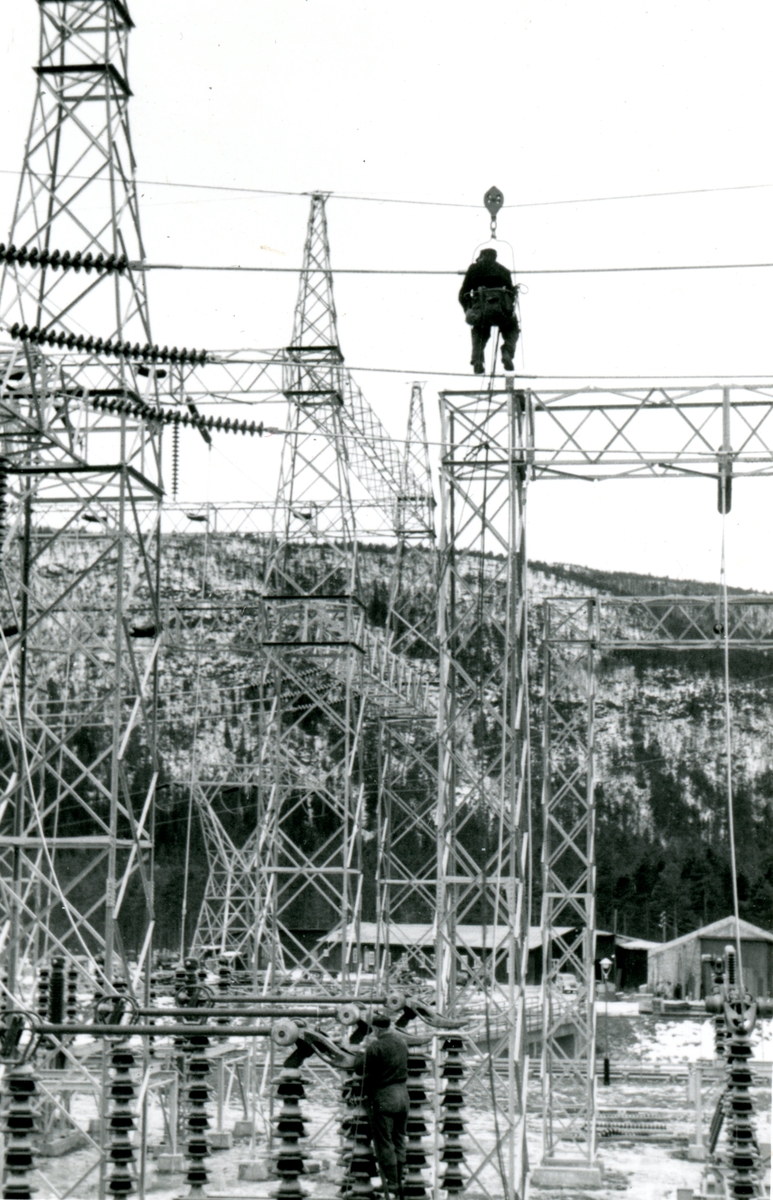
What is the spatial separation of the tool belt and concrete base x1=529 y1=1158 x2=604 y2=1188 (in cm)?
939

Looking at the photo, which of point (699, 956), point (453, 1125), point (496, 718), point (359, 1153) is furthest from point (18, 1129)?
point (699, 956)

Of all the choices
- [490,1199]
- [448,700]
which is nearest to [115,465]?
[448,700]

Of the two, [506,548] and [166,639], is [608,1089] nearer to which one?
[166,639]

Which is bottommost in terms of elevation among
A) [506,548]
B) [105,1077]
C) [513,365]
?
[105,1077]

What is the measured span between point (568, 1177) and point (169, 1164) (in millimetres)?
4349

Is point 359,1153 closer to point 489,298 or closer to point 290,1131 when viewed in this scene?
point 290,1131

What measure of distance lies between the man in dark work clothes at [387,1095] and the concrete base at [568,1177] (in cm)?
848

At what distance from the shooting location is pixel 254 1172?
54.2ft

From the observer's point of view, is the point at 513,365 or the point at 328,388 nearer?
the point at 513,365

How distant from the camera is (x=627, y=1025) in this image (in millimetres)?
38500

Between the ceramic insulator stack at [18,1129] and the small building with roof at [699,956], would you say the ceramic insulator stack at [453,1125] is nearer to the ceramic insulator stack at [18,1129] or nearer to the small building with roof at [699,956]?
the ceramic insulator stack at [18,1129]

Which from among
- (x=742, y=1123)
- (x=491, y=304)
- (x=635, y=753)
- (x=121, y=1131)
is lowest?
(x=742, y=1123)

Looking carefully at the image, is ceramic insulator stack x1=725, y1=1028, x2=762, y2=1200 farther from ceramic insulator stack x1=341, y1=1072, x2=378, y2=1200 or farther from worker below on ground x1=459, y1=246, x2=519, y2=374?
worker below on ground x1=459, y1=246, x2=519, y2=374

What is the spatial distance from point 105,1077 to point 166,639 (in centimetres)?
1748
